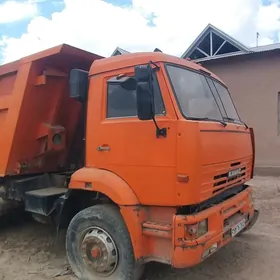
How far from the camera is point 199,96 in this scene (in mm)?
4215

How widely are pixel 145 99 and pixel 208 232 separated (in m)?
1.53

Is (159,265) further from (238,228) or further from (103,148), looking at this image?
(103,148)

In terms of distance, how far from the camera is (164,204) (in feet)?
12.1

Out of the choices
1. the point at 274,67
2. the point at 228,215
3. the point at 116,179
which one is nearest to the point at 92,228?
the point at 116,179

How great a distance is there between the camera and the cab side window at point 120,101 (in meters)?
3.99

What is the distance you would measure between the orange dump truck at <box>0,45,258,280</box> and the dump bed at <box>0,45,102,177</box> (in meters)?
0.02

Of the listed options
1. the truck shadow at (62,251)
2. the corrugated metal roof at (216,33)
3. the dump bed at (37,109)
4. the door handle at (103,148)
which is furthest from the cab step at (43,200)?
the corrugated metal roof at (216,33)

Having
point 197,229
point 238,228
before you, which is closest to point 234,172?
point 238,228

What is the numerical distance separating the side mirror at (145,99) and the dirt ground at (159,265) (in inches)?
81.7

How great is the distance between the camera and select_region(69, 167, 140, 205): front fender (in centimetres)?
383

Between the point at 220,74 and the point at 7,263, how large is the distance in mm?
10401

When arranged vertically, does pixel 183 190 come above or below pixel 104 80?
below

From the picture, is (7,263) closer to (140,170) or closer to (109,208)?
(109,208)

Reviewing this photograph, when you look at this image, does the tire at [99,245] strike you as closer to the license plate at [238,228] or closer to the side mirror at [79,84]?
the license plate at [238,228]
